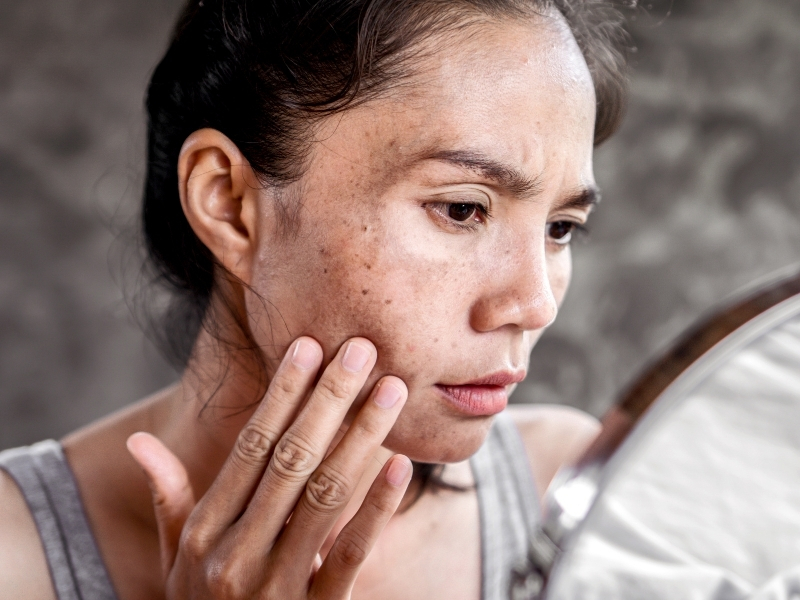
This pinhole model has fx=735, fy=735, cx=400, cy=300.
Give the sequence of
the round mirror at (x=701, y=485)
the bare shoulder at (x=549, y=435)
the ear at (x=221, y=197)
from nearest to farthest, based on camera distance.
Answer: the round mirror at (x=701, y=485)
the ear at (x=221, y=197)
the bare shoulder at (x=549, y=435)

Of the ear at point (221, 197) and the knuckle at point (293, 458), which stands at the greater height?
the ear at point (221, 197)

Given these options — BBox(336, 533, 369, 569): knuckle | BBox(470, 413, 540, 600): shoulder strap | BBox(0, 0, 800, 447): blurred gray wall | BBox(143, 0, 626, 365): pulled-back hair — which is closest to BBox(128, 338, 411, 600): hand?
BBox(336, 533, 369, 569): knuckle

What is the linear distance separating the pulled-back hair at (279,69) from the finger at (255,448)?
20cm

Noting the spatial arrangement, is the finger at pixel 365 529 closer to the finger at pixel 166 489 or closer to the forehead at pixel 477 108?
the finger at pixel 166 489

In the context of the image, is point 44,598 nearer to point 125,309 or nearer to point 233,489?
point 233,489

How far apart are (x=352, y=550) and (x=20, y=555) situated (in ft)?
1.39

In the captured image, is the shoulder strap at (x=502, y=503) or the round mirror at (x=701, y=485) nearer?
the round mirror at (x=701, y=485)

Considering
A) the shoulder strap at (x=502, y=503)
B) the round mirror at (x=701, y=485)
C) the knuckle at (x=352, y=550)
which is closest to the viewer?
the round mirror at (x=701, y=485)

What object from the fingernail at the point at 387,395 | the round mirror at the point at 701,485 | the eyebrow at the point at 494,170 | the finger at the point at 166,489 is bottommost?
the finger at the point at 166,489

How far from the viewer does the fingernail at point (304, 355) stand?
73 cm

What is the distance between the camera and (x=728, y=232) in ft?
5.09

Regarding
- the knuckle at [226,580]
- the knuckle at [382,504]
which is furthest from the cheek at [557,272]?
the knuckle at [226,580]

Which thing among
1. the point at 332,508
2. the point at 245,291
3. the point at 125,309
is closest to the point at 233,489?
the point at 332,508

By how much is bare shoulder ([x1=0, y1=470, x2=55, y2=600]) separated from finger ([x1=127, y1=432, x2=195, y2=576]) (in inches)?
6.9
